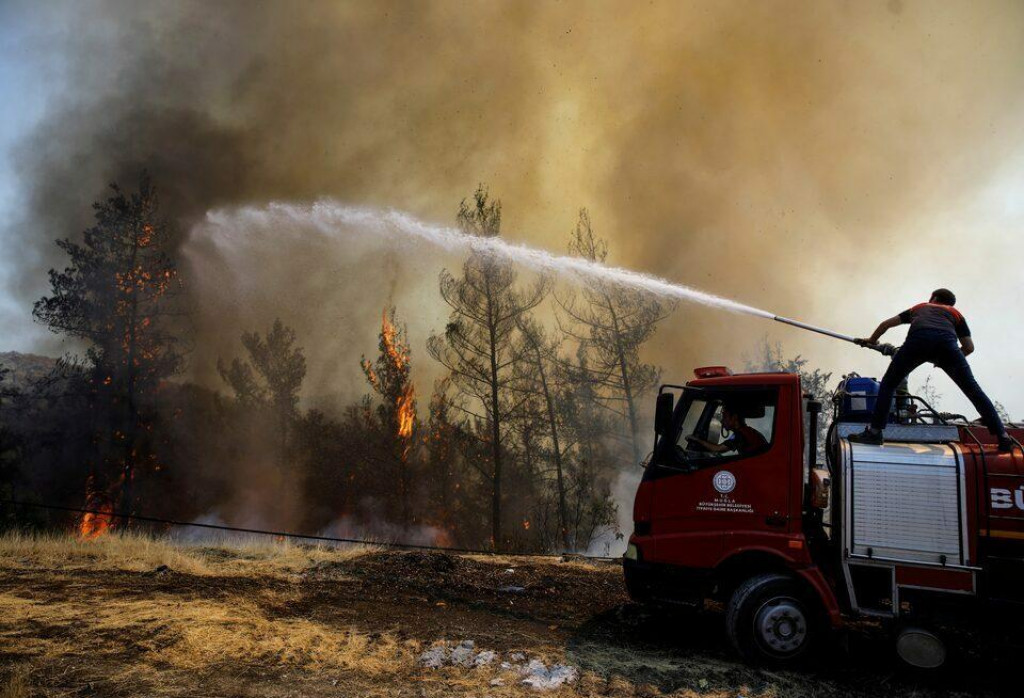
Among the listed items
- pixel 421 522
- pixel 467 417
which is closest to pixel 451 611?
pixel 467 417

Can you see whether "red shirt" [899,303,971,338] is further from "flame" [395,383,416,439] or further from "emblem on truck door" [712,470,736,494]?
"flame" [395,383,416,439]

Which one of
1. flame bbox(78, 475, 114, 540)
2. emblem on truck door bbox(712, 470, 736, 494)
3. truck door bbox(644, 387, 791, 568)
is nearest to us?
truck door bbox(644, 387, 791, 568)

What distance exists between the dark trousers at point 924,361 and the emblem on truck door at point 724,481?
1.50m

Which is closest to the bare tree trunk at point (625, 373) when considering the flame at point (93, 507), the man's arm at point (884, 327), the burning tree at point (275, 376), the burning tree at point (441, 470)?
the man's arm at point (884, 327)

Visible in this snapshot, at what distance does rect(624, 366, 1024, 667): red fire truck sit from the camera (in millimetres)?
5625

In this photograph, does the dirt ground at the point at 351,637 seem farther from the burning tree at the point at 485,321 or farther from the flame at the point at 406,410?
the flame at the point at 406,410

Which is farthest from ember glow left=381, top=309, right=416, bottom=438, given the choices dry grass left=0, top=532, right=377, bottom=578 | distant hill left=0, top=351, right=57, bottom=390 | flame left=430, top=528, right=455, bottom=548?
distant hill left=0, top=351, right=57, bottom=390

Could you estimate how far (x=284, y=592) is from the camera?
27.9 ft

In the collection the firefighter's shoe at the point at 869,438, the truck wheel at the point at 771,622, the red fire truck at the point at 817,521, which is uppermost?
the firefighter's shoe at the point at 869,438

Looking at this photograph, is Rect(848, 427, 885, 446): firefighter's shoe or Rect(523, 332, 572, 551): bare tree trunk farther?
Rect(523, 332, 572, 551): bare tree trunk

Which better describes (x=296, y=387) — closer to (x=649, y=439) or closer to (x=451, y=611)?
(x=649, y=439)

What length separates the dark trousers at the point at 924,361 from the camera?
618 centimetres

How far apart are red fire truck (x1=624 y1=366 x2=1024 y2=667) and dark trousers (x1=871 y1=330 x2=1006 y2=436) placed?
316 millimetres

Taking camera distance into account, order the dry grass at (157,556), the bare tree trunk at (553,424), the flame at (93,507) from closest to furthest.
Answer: the dry grass at (157,556) → the bare tree trunk at (553,424) → the flame at (93,507)
